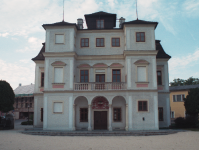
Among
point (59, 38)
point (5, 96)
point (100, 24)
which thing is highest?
point (100, 24)

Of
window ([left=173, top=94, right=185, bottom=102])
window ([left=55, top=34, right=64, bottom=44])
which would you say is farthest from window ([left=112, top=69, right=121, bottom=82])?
window ([left=173, top=94, right=185, bottom=102])

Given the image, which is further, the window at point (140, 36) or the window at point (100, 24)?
the window at point (100, 24)

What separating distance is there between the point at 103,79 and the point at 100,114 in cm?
408

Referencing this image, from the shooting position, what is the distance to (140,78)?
24312 mm

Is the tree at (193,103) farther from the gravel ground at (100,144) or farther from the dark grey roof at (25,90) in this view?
the dark grey roof at (25,90)

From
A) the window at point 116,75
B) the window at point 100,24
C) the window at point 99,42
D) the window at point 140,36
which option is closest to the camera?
the window at point 140,36

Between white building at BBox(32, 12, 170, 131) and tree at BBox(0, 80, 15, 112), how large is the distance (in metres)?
4.83

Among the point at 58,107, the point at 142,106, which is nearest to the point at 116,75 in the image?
the point at 142,106

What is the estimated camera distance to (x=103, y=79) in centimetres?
2623

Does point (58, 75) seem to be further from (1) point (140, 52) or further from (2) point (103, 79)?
(1) point (140, 52)

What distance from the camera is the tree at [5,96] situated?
2598cm

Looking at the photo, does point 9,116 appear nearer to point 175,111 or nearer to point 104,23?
point 104,23

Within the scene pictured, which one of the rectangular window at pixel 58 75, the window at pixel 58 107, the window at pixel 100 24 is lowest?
the window at pixel 58 107

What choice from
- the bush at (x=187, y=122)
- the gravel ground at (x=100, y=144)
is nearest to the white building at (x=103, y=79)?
the bush at (x=187, y=122)
